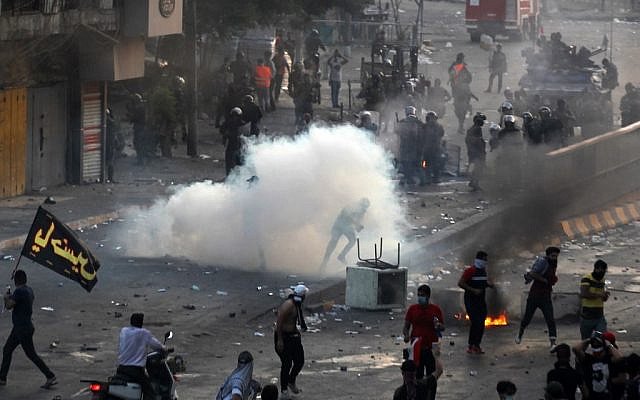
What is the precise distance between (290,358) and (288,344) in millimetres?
140

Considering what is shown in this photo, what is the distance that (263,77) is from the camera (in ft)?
131

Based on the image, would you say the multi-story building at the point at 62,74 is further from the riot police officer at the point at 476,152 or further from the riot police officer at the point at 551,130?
the riot police officer at the point at 551,130

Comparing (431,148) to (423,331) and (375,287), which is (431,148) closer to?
(375,287)

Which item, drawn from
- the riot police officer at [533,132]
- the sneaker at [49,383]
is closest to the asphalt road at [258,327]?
the sneaker at [49,383]

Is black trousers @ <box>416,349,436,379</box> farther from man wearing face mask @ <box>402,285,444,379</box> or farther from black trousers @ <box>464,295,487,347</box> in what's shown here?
black trousers @ <box>464,295,487,347</box>

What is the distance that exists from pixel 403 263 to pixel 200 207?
10.2ft

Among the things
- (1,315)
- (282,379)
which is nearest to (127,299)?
(1,315)

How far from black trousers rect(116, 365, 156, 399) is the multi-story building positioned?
13.3m

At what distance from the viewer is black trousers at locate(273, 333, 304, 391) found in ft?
53.6

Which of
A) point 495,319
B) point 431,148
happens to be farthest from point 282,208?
point 431,148

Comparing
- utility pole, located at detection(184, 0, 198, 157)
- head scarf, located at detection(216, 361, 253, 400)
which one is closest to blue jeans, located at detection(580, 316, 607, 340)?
head scarf, located at detection(216, 361, 253, 400)

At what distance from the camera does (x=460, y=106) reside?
40.5 metres

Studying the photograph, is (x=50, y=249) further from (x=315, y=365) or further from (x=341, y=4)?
(x=341, y=4)

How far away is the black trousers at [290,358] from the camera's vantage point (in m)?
16.3
